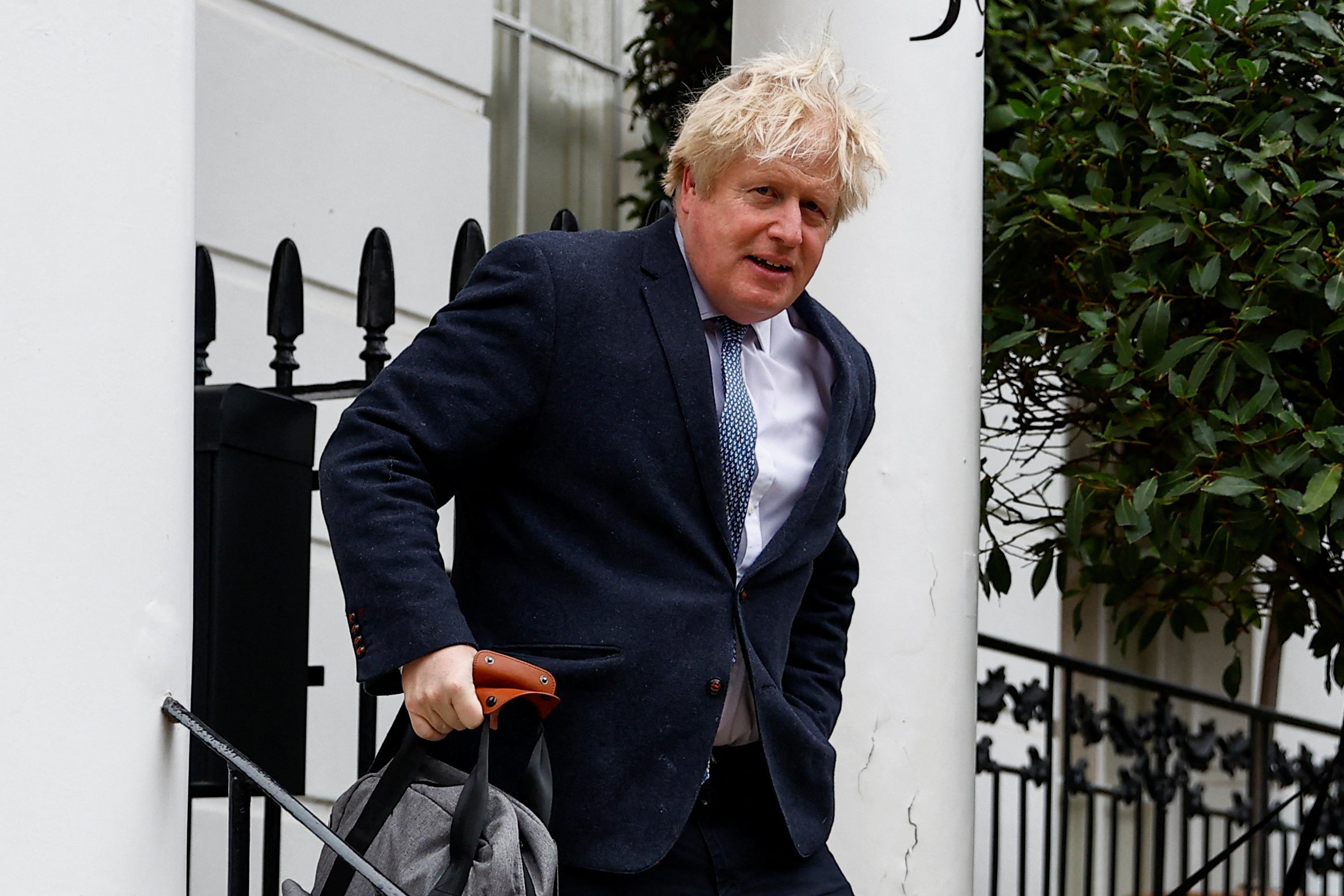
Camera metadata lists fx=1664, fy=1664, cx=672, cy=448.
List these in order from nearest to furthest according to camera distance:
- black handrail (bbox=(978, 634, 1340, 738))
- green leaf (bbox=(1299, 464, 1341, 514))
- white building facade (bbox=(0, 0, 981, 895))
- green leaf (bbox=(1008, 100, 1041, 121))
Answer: white building facade (bbox=(0, 0, 981, 895))
green leaf (bbox=(1299, 464, 1341, 514))
green leaf (bbox=(1008, 100, 1041, 121))
black handrail (bbox=(978, 634, 1340, 738))

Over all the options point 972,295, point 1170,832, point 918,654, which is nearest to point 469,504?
point 918,654

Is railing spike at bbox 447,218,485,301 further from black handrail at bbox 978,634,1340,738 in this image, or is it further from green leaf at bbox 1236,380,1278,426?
black handrail at bbox 978,634,1340,738

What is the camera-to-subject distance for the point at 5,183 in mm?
1918

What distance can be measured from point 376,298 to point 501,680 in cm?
142

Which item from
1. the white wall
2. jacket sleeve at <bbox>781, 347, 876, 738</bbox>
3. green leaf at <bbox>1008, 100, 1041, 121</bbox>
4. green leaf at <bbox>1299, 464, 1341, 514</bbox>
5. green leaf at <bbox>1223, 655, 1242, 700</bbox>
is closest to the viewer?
jacket sleeve at <bbox>781, 347, 876, 738</bbox>

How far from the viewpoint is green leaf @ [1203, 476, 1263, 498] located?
10.3 feet

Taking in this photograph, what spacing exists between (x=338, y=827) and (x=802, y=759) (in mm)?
613

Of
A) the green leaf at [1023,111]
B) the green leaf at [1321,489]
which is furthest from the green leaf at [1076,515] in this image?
the green leaf at [1023,111]

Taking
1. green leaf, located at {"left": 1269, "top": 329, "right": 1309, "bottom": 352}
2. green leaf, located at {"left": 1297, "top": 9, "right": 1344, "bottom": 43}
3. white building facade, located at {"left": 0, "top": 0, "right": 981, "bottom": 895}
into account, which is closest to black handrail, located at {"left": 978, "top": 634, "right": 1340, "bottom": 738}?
white building facade, located at {"left": 0, "top": 0, "right": 981, "bottom": 895}

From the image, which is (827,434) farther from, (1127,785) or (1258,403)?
(1127,785)

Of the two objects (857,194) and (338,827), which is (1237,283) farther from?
(338,827)

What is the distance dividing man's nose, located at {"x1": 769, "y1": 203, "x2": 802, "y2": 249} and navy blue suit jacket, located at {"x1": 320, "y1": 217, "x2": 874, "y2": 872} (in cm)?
15

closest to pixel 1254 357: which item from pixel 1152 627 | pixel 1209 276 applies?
pixel 1209 276

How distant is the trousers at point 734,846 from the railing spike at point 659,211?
769 millimetres
